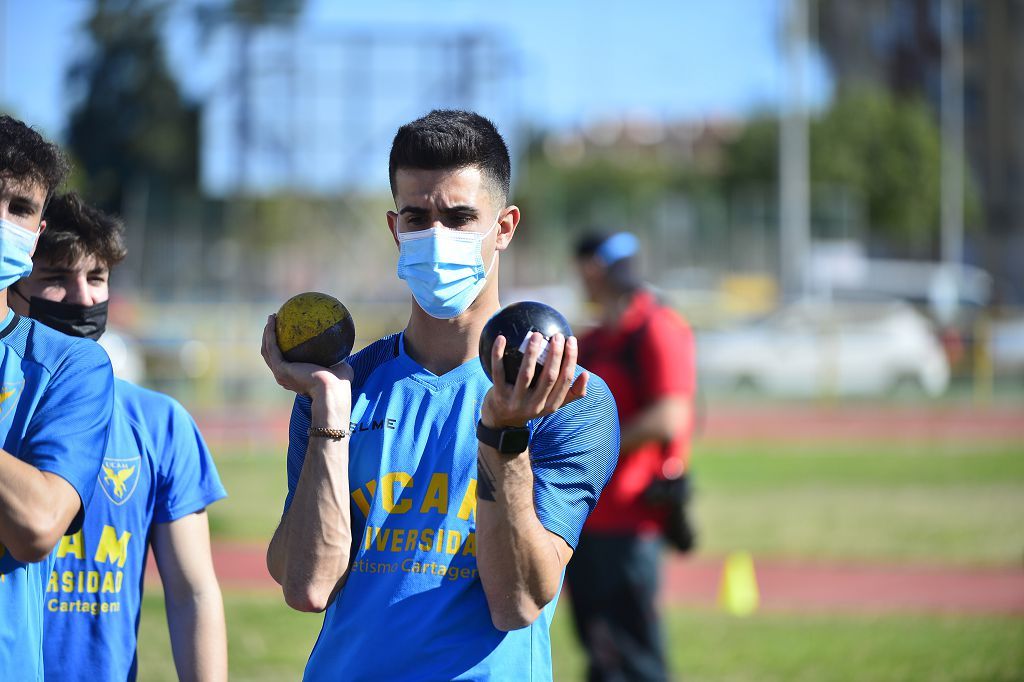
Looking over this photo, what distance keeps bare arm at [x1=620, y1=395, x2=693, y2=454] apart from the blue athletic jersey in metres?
3.04

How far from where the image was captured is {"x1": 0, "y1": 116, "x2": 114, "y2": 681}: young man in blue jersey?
2709 millimetres

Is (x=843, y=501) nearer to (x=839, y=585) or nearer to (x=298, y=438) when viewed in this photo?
(x=839, y=585)

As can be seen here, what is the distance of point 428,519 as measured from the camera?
2824mm

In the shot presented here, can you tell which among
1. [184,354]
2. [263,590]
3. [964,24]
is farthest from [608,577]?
[964,24]

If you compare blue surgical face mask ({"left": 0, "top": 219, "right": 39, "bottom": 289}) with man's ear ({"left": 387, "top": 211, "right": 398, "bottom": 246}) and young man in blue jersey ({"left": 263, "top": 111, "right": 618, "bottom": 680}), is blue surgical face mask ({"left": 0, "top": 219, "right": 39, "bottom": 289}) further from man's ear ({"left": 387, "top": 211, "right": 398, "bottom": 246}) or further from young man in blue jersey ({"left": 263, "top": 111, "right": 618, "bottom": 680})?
man's ear ({"left": 387, "top": 211, "right": 398, "bottom": 246})

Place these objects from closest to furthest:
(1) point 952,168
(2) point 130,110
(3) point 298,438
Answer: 1. (3) point 298,438
2. (2) point 130,110
3. (1) point 952,168

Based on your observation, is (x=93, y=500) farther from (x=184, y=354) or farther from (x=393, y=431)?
(x=184, y=354)

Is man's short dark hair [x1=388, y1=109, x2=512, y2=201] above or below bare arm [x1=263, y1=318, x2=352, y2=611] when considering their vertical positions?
above

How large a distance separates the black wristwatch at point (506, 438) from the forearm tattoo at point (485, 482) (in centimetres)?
6

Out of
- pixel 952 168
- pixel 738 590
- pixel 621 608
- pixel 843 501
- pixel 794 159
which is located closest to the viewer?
pixel 621 608

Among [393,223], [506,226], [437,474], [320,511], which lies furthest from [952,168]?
[320,511]

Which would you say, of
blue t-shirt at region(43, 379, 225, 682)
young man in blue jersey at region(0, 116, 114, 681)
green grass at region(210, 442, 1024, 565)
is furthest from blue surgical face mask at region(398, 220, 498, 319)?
green grass at region(210, 442, 1024, 565)

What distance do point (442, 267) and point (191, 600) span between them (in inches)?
51.1

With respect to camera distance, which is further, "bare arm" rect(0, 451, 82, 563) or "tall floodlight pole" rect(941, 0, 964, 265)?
"tall floodlight pole" rect(941, 0, 964, 265)
